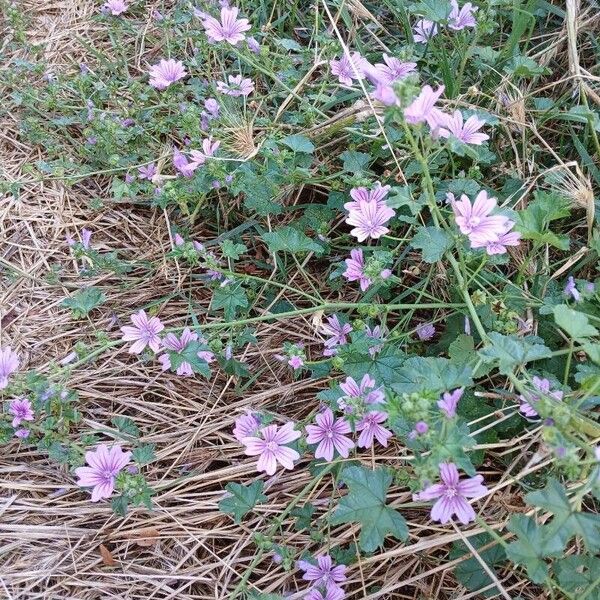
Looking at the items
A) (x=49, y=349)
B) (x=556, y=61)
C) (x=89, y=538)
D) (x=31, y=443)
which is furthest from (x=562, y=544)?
(x=556, y=61)

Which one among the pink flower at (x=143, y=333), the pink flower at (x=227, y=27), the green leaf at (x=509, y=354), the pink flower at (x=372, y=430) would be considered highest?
the pink flower at (x=227, y=27)

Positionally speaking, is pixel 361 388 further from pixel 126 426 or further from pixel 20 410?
pixel 20 410

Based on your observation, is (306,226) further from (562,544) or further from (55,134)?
(562,544)

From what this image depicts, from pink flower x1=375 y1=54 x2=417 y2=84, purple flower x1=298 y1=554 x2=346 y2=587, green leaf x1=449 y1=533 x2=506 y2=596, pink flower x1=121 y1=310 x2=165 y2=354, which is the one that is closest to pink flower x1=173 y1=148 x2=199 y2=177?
pink flower x1=121 y1=310 x2=165 y2=354

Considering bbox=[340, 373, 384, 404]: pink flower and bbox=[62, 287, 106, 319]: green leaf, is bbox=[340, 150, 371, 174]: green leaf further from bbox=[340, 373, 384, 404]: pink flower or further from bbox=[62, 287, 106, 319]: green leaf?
bbox=[62, 287, 106, 319]: green leaf

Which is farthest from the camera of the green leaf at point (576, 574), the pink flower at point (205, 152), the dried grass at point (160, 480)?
the pink flower at point (205, 152)

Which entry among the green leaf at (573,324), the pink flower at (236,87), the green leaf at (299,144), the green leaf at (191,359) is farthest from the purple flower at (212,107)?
the green leaf at (573,324)

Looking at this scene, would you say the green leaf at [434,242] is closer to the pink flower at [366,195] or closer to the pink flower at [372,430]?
the pink flower at [366,195]
